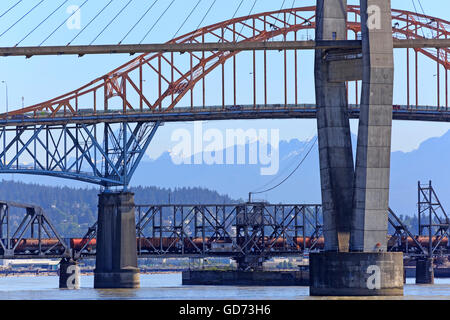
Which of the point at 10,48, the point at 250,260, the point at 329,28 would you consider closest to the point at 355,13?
the point at 250,260

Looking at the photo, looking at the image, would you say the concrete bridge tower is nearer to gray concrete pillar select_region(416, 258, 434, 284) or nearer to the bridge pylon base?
the bridge pylon base

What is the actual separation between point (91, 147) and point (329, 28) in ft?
214

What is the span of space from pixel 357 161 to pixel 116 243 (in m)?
65.4

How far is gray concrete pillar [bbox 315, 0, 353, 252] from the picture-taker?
3890 inches

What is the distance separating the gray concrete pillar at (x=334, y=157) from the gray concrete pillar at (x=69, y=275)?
225 feet

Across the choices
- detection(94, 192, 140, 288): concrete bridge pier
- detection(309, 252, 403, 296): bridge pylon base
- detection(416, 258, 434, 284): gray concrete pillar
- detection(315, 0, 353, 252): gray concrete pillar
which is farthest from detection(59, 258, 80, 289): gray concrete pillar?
detection(309, 252, 403, 296): bridge pylon base

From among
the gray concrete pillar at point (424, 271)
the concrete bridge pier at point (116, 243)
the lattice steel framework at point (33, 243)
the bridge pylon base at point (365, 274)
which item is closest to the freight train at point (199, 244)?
the lattice steel framework at point (33, 243)

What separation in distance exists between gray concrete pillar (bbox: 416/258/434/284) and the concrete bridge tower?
8582 cm

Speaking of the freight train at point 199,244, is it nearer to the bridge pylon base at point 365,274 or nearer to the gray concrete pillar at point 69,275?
the gray concrete pillar at point 69,275

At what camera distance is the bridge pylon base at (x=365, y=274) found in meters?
94.6

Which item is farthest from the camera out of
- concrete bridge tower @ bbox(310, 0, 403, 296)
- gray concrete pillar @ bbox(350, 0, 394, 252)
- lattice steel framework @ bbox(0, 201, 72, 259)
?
lattice steel framework @ bbox(0, 201, 72, 259)

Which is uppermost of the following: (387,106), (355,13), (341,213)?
(355,13)

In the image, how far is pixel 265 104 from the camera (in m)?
161
